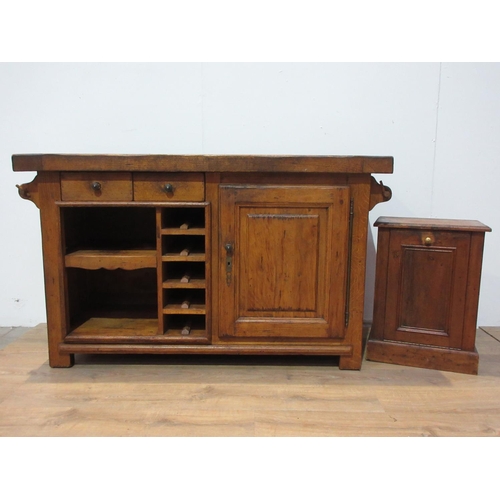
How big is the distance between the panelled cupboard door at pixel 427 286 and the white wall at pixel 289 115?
68 cm

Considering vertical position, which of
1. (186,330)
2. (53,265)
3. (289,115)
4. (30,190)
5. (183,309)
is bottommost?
(186,330)

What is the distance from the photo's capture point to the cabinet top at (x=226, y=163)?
216cm

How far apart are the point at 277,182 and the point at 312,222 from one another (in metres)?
0.25

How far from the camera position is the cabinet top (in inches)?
85.0

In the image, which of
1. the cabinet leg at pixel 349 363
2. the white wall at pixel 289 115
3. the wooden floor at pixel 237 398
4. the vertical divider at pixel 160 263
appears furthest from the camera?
the white wall at pixel 289 115

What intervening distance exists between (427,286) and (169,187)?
1.38m

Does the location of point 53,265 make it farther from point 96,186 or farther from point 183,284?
point 183,284

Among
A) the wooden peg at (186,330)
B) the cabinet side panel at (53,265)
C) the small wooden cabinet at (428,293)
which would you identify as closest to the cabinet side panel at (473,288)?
the small wooden cabinet at (428,293)

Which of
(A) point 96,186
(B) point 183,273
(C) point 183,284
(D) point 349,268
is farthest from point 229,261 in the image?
(A) point 96,186

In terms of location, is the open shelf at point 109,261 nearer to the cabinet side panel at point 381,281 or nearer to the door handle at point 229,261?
the door handle at point 229,261

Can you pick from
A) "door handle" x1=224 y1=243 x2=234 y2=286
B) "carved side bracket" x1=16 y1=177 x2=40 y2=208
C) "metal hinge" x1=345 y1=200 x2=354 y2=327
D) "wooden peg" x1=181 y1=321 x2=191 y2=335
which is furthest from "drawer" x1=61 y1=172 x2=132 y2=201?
"metal hinge" x1=345 y1=200 x2=354 y2=327

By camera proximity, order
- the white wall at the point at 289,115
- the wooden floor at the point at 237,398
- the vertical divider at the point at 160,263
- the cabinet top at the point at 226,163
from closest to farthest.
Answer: the wooden floor at the point at 237,398 → the cabinet top at the point at 226,163 → the vertical divider at the point at 160,263 → the white wall at the point at 289,115

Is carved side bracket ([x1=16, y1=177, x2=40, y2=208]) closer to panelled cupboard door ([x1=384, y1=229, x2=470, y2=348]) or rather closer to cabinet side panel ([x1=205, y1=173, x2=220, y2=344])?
cabinet side panel ([x1=205, y1=173, x2=220, y2=344])

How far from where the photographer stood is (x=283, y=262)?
89.2 inches
